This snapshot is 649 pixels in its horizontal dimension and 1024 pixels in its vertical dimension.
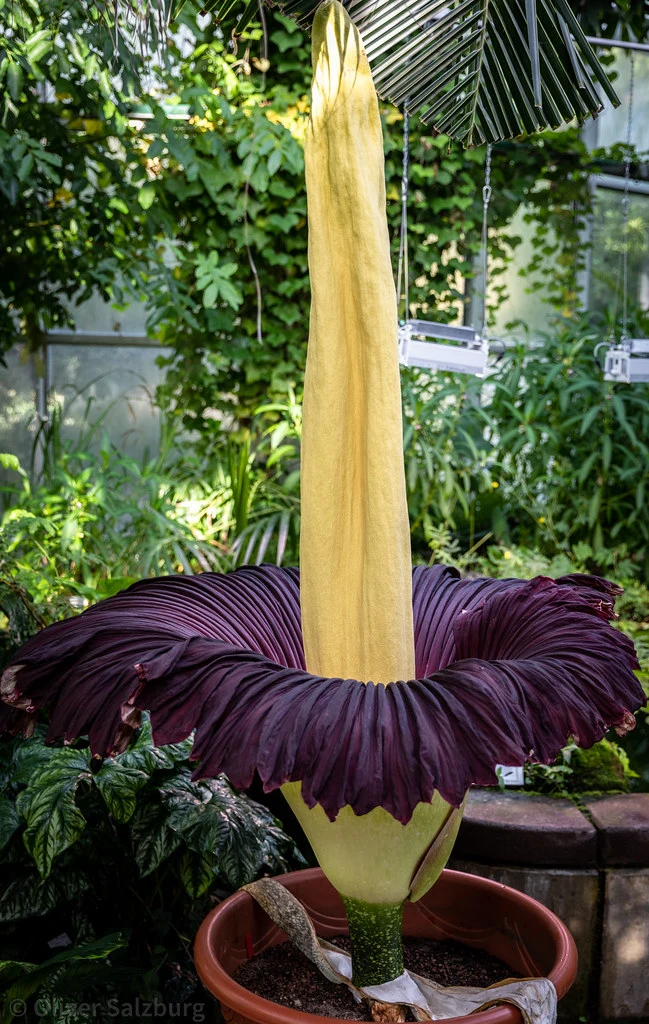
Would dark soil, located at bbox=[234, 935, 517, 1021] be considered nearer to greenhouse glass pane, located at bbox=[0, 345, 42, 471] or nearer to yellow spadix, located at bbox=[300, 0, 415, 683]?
yellow spadix, located at bbox=[300, 0, 415, 683]

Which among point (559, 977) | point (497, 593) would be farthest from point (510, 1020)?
point (497, 593)

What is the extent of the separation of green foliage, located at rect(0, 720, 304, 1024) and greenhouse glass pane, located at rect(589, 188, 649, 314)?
162 inches

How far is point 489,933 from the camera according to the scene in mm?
1191

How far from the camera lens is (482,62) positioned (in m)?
1.25

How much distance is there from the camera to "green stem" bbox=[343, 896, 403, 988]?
3.29 ft

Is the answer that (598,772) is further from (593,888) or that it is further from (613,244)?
(613,244)

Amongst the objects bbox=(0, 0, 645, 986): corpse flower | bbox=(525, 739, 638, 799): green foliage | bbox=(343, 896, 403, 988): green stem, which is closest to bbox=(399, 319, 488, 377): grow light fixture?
bbox=(525, 739, 638, 799): green foliage

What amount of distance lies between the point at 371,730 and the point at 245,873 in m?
0.66

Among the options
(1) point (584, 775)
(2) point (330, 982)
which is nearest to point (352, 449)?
(2) point (330, 982)

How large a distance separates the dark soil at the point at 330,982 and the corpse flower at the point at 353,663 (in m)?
0.04

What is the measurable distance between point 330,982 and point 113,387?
4016 mm

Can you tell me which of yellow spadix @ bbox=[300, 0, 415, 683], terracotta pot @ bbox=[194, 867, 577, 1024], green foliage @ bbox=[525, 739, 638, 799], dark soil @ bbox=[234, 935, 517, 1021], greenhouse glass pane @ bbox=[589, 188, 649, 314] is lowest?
green foliage @ bbox=[525, 739, 638, 799]

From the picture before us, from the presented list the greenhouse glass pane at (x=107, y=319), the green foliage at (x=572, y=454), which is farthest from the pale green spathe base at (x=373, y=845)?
the greenhouse glass pane at (x=107, y=319)

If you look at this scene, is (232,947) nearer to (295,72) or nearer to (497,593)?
(497,593)
